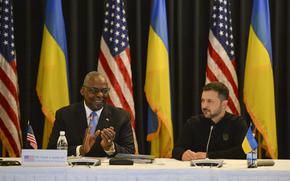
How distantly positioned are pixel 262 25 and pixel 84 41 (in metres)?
2.37

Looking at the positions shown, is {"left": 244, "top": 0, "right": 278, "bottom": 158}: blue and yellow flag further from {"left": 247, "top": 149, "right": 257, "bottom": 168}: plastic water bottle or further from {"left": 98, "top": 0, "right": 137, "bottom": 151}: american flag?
{"left": 247, "top": 149, "right": 257, "bottom": 168}: plastic water bottle

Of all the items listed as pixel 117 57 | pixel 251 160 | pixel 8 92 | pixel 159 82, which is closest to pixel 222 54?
pixel 159 82

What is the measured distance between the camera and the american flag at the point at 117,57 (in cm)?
709

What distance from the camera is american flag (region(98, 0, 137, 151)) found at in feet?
23.3

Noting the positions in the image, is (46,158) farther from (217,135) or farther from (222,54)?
(222,54)

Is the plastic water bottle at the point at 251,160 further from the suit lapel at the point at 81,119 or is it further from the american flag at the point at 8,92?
the american flag at the point at 8,92

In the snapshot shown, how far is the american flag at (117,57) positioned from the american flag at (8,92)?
1.10 meters

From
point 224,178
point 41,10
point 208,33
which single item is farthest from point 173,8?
point 224,178

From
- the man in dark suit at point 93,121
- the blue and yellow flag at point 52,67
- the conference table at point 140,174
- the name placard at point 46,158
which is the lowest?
the conference table at point 140,174

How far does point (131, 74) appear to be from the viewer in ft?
24.9

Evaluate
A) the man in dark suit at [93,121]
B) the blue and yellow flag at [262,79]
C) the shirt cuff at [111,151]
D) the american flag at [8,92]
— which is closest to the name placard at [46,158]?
the shirt cuff at [111,151]

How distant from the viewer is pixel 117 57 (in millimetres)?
7145

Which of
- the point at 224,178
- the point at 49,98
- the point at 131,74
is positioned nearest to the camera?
the point at 224,178

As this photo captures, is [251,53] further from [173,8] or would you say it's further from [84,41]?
[84,41]
